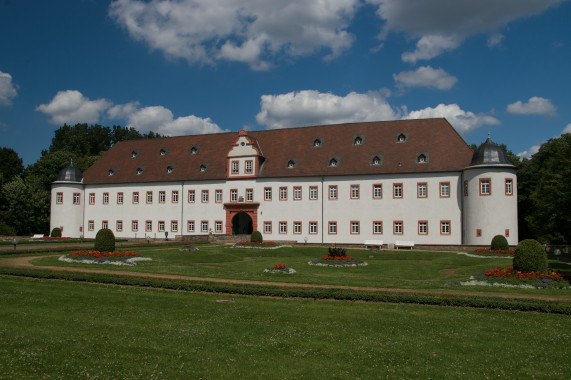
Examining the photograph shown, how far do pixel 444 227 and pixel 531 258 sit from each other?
80.2 ft

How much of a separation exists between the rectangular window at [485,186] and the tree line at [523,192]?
5.88 m

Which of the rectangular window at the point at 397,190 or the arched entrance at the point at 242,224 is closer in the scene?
the rectangular window at the point at 397,190

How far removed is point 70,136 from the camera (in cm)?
9288

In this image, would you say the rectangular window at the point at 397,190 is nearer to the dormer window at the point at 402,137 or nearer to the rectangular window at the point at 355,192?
the rectangular window at the point at 355,192

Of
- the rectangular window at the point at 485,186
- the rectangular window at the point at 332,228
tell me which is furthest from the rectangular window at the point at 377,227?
the rectangular window at the point at 485,186

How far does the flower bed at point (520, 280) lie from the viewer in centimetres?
1892

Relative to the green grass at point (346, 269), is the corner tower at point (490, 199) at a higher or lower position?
higher

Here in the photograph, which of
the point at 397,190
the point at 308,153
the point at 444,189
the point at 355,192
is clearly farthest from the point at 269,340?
the point at 308,153

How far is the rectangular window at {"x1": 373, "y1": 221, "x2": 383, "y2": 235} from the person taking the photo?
1839 inches

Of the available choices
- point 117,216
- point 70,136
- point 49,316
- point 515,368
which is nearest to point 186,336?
point 49,316

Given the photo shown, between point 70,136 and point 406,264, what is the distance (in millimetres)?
82211

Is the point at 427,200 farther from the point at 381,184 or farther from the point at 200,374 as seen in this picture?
the point at 200,374

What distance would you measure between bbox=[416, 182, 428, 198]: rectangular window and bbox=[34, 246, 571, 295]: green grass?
11.2 metres

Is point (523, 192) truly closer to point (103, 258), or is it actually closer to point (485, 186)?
point (485, 186)
